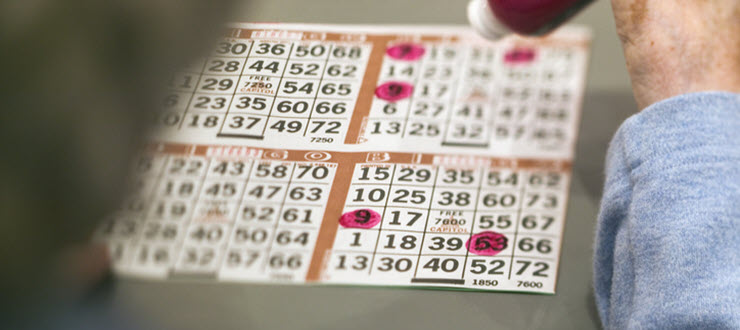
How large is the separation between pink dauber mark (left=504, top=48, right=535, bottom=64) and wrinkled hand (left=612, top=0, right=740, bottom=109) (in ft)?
0.62

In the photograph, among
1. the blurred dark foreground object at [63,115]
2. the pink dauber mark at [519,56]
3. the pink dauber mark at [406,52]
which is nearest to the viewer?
the blurred dark foreground object at [63,115]

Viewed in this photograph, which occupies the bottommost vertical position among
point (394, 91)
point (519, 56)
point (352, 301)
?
point (352, 301)

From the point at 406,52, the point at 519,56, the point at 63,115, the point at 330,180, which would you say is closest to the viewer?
the point at 63,115

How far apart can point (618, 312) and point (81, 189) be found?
28 centimetres

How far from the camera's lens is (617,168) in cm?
43

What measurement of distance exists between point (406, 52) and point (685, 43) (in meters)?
0.17

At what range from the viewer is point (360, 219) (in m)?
0.41

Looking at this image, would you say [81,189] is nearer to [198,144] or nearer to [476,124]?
[198,144]

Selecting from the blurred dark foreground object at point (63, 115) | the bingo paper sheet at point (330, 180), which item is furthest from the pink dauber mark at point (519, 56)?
the blurred dark foreground object at point (63, 115)

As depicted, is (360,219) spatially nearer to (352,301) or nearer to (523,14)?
(352,301)

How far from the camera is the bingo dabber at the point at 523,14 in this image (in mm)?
436

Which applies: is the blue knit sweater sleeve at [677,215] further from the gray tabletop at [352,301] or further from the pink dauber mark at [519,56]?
the pink dauber mark at [519,56]

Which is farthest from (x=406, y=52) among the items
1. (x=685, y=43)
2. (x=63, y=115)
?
(x=63, y=115)

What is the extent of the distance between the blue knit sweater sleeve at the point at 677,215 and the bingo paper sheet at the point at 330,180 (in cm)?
6
